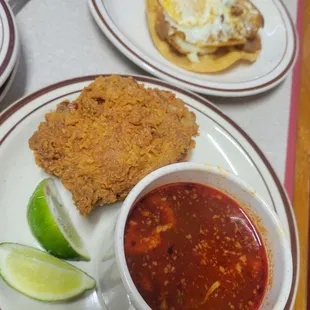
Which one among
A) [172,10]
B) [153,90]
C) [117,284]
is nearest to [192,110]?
[153,90]

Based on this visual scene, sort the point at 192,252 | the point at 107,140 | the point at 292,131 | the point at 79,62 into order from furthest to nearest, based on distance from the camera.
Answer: the point at 292,131
the point at 79,62
the point at 107,140
the point at 192,252

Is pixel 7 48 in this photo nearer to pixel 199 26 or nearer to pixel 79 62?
pixel 79 62

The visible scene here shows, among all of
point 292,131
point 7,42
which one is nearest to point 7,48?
Answer: point 7,42

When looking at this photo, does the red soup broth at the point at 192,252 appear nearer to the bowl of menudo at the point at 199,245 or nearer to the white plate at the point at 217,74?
the bowl of menudo at the point at 199,245

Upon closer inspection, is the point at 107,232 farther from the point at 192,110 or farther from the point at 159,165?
the point at 192,110

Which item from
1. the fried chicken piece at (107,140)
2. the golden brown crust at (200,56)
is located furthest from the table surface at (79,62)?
the fried chicken piece at (107,140)

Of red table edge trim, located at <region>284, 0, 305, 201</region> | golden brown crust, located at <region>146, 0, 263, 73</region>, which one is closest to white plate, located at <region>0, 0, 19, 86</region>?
golden brown crust, located at <region>146, 0, 263, 73</region>
